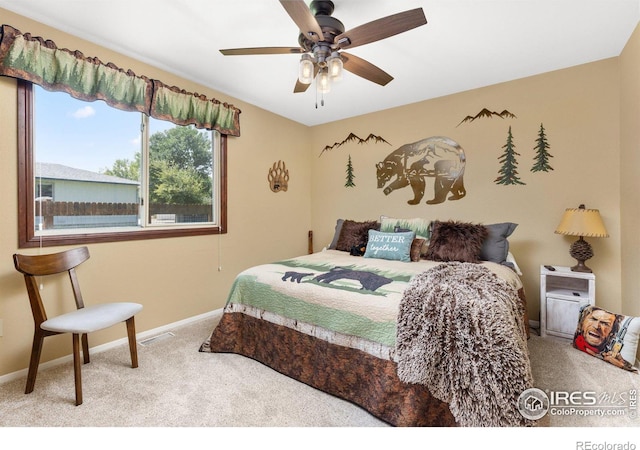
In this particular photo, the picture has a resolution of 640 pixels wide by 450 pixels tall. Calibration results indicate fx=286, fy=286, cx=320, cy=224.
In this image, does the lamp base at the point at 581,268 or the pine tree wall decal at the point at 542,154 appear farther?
the pine tree wall decal at the point at 542,154

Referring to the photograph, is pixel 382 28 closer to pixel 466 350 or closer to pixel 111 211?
pixel 466 350

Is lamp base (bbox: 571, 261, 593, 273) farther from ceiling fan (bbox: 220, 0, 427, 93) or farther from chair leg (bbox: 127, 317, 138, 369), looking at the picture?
chair leg (bbox: 127, 317, 138, 369)

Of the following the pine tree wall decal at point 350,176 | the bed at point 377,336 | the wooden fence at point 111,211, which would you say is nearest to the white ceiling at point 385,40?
the pine tree wall decal at point 350,176

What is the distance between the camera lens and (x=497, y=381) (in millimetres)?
1237

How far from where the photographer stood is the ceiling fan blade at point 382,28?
1439mm

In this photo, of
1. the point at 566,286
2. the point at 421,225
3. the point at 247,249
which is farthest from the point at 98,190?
the point at 566,286

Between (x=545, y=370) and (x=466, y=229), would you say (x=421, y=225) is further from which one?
Result: (x=545, y=370)

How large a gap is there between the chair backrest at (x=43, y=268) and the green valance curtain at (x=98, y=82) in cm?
117

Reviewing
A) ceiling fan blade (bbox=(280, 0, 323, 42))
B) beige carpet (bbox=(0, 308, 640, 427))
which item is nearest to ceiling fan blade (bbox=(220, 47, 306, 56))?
ceiling fan blade (bbox=(280, 0, 323, 42))

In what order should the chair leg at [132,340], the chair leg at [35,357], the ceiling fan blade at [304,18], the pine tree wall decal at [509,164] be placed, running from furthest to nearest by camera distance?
the pine tree wall decal at [509,164], the chair leg at [132,340], the chair leg at [35,357], the ceiling fan blade at [304,18]

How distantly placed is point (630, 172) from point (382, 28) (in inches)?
88.9

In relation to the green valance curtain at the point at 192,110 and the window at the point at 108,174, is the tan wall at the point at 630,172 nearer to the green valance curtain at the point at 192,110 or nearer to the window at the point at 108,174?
the green valance curtain at the point at 192,110

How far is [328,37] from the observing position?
1.73 m

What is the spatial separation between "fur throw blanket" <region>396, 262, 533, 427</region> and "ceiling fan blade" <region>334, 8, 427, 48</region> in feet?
4.59
